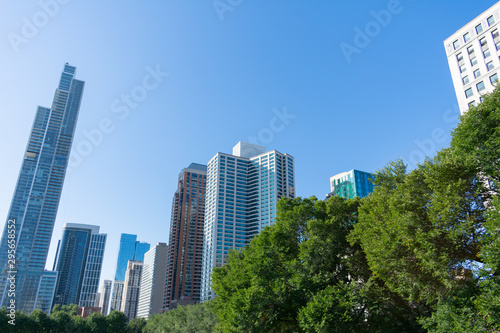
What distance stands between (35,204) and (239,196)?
101 meters

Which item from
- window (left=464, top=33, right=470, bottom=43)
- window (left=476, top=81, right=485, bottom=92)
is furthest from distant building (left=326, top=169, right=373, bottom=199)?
window (left=476, top=81, right=485, bottom=92)

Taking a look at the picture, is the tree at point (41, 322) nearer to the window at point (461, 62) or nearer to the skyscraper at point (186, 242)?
the skyscraper at point (186, 242)

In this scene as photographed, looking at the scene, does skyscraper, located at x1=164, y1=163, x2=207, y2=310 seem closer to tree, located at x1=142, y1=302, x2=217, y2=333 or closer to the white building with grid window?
tree, located at x1=142, y1=302, x2=217, y2=333

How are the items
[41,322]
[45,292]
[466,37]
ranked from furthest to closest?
[45,292]
[41,322]
[466,37]

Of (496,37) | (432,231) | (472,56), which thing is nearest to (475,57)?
(472,56)

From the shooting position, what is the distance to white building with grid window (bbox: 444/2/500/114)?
1983 inches

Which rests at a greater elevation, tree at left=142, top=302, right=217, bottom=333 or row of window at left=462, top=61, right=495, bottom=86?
row of window at left=462, top=61, right=495, bottom=86

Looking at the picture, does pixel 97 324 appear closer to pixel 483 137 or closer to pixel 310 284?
pixel 310 284

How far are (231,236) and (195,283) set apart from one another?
32.3 meters

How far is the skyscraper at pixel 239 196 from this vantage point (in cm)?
16375

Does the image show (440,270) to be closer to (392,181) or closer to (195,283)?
(392,181)

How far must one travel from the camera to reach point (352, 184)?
16288 cm

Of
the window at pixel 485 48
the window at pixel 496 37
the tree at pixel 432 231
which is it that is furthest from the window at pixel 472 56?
the tree at pixel 432 231

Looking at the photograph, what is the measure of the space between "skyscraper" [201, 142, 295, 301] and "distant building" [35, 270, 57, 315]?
7536 centimetres
